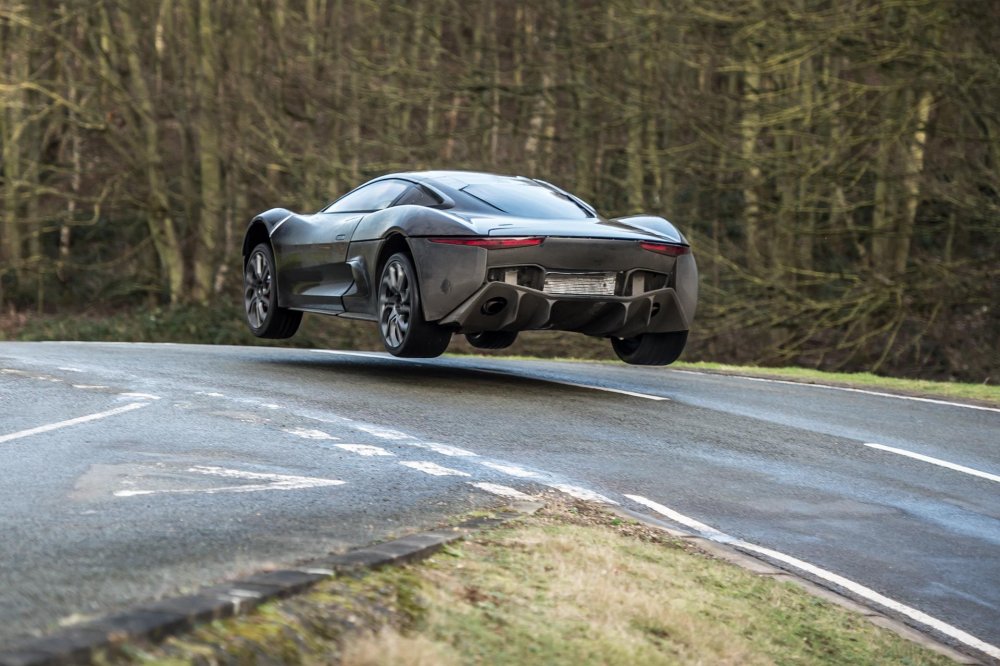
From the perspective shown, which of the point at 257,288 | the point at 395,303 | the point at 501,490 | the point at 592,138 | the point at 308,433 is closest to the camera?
the point at 501,490

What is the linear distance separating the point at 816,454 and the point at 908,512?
1.53m

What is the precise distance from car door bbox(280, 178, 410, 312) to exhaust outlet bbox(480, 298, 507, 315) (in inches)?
66.0

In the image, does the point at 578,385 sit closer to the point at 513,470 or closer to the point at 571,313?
the point at 571,313

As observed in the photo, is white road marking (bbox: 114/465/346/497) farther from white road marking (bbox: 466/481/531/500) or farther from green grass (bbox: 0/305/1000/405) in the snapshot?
green grass (bbox: 0/305/1000/405)

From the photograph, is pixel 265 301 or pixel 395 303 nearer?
pixel 395 303

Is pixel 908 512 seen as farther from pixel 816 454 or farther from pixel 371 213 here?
pixel 371 213

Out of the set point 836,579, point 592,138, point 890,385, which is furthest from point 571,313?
point 592,138

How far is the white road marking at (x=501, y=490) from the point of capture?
7.77m

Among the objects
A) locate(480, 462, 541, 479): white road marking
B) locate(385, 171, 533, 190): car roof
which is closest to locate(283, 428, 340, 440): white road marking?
locate(480, 462, 541, 479): white road marking

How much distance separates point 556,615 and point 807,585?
2.27 m

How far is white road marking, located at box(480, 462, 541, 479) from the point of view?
334 inches

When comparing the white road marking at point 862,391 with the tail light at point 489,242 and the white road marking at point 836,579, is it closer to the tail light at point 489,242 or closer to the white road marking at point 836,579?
the tail light at point 489,242

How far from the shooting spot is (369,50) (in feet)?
104

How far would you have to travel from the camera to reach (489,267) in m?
10.9
